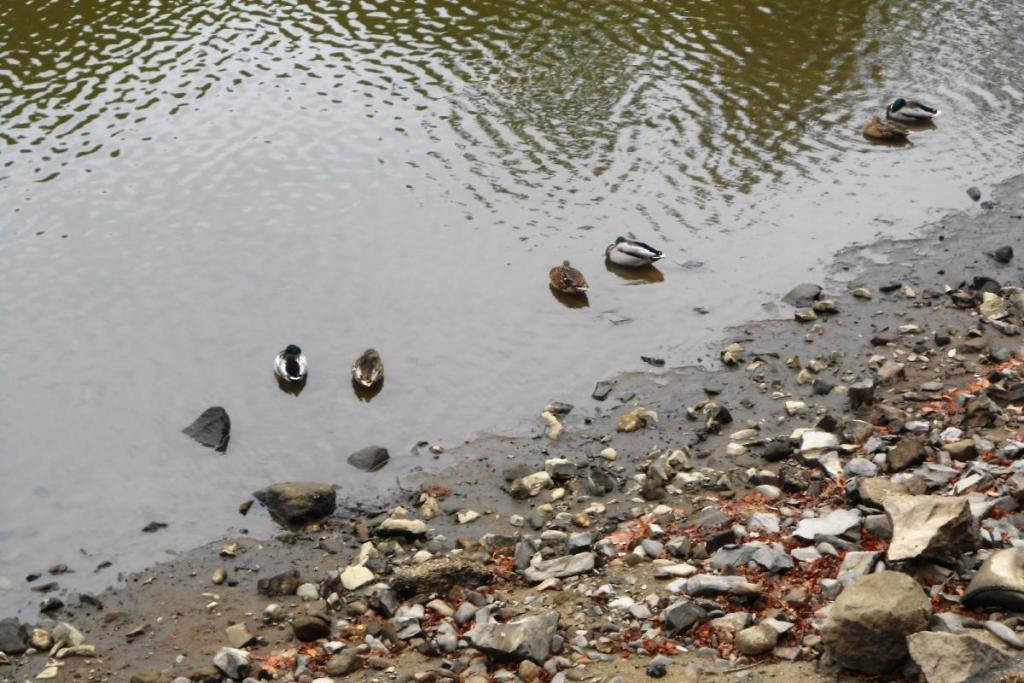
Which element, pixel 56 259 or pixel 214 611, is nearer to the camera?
pixel 214 611

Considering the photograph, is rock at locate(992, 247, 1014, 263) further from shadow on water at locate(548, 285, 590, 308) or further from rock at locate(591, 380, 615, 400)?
rock at locate(591, 380, 615, 400)

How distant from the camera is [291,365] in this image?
60.8ft

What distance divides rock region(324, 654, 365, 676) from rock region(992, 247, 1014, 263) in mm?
14840

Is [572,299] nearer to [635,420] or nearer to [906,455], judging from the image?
[635,420]

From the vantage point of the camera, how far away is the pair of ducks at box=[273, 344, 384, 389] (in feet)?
60.6

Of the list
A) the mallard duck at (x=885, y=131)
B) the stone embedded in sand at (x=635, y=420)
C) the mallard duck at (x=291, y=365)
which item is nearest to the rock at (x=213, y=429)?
the mallard duck at (x=291, y=365)

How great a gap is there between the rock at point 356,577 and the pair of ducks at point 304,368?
4.92 meters

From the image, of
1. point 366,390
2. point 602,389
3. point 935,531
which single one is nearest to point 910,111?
point 602,389

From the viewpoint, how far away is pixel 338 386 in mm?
18781

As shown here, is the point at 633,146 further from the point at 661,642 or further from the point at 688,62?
the point at 661,642

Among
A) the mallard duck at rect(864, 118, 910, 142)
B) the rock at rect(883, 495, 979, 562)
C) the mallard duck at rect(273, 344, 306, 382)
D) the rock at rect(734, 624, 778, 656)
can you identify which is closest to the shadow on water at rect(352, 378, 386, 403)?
the mallard duck at rect(273, 344, 306, 382)

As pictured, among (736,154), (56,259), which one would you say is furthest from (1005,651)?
(56,259)

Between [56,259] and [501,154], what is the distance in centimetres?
1029

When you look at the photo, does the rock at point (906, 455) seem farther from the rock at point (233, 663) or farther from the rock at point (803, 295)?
the rock at point (233, 663)
